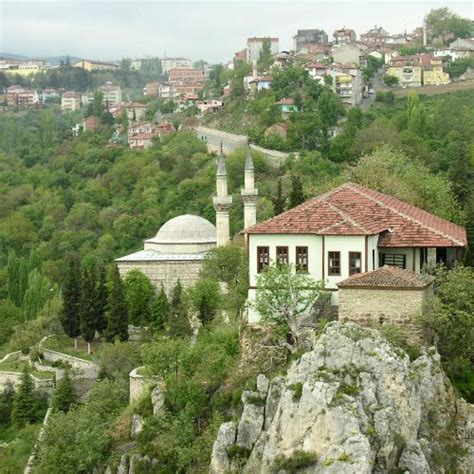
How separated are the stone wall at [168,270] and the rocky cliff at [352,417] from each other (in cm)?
2552

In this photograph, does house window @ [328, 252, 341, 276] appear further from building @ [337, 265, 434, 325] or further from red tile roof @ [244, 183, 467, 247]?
building @ [337, 265, 434, 325]

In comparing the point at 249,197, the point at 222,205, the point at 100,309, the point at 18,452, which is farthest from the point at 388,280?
the point at 100,309

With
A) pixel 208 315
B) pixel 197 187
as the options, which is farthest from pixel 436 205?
pixel 197 187

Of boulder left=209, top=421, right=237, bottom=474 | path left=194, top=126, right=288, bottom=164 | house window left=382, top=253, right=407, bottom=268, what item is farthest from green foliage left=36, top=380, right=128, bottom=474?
path left=194, top=126, right=288, bottom=164

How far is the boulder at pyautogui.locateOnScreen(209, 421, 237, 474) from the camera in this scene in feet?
69.5

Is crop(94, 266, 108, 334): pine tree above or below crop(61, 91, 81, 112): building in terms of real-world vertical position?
below

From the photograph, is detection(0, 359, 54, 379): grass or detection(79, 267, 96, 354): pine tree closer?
detection(0, 359, 54, 379): grass

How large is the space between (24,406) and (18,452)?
5.21m

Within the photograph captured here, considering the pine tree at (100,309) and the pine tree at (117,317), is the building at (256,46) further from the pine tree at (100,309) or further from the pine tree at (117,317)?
the pine tree at (117,317)

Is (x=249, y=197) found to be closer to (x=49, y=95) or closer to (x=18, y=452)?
(x=18, y=452)

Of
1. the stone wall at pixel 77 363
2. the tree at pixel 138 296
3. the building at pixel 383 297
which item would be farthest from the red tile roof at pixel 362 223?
the tree at pixel 138 296

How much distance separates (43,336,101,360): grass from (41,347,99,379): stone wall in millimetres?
430

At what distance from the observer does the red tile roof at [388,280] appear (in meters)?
22.5

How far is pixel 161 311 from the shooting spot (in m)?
42.3
